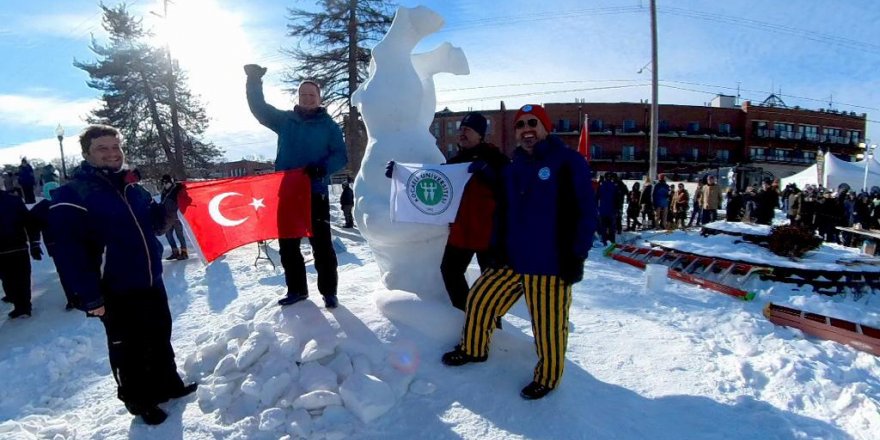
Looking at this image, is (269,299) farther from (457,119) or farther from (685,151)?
(685,151)

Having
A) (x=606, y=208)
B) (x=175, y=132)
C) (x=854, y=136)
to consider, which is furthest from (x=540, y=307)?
(x=854, y=136)

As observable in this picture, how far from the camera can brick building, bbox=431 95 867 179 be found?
43625 mm

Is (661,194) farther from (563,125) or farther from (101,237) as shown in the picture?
(563,125)

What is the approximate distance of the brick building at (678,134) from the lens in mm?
43625

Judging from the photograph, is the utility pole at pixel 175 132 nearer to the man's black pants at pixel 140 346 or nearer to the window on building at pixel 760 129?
the man's black pants at pixel 140 346

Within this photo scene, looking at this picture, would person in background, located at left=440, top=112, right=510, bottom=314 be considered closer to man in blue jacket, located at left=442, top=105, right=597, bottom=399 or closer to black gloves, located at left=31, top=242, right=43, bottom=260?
man in blue jacket, located at left=442, top=105, right=597, bottom=399

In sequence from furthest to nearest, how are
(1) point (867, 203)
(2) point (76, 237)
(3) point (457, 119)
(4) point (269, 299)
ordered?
(3) point (457, 119)
(1) point (867, 203)
(4) point (269, 299)
(2) point (76, 237)

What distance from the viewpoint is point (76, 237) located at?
276cm

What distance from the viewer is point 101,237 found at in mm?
2879

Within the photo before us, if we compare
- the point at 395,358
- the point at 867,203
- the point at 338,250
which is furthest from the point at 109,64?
the point at 867,203

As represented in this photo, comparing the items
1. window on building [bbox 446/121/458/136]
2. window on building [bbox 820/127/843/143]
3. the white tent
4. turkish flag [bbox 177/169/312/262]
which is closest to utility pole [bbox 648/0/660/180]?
the white tent

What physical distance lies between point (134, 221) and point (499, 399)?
2.68 metres

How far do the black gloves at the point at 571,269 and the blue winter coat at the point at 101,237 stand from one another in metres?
2.75

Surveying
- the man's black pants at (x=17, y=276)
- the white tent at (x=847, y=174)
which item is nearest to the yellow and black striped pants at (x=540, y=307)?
the man's black pants at (x=17, y=276)
